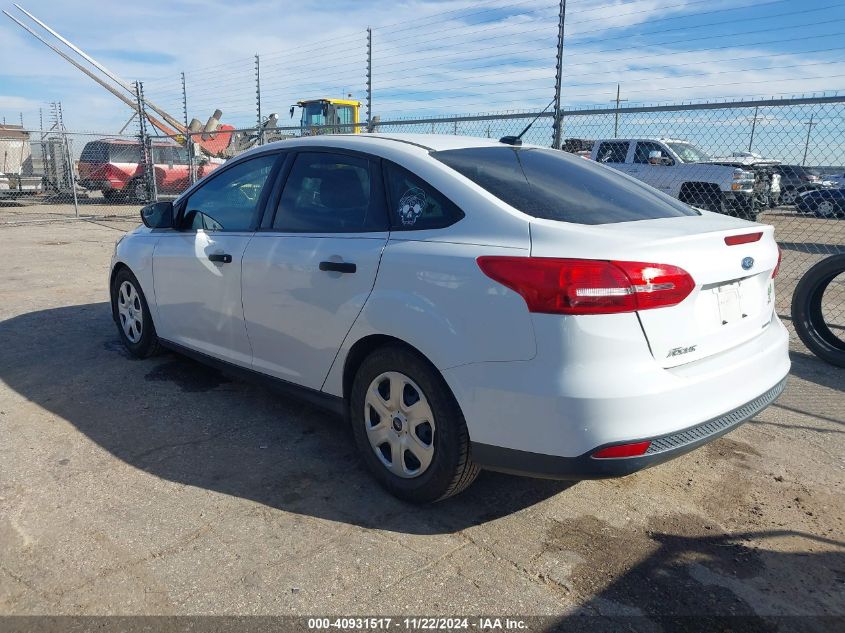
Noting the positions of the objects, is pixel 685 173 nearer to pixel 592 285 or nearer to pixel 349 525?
pixel 592 285

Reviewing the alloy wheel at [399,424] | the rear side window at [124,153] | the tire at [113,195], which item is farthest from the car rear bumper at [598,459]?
the tire at [113,195]

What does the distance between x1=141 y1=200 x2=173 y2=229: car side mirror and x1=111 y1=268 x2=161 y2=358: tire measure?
56 centimetres

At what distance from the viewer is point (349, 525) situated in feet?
9.32

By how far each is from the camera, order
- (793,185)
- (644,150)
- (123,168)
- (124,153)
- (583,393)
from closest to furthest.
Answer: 1. (583,393)
2. (793,185)
3. (644,150)
4. (123,168)
5. (124,153)

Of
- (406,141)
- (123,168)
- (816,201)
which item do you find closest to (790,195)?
(816,201)

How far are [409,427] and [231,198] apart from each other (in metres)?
2.02

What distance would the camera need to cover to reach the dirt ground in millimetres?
2381

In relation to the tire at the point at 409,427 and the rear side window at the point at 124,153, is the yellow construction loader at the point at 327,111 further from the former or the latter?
the tire at the point at 409,427

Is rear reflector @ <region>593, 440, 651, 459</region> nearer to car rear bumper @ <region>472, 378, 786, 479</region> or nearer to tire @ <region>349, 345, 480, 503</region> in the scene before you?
car rear bumper @ <region>472, 378, 786, 479</region>

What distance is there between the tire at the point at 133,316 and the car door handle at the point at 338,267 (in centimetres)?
218

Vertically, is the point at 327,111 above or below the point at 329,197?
above

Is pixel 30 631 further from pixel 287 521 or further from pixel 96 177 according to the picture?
pixel 96 177

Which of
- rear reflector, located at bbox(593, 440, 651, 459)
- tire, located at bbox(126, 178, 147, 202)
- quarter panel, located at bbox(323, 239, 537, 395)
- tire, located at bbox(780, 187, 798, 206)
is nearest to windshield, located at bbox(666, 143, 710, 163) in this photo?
tire, located at bbox(780, 187, 798, 206)

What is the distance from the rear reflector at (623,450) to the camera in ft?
7.87
